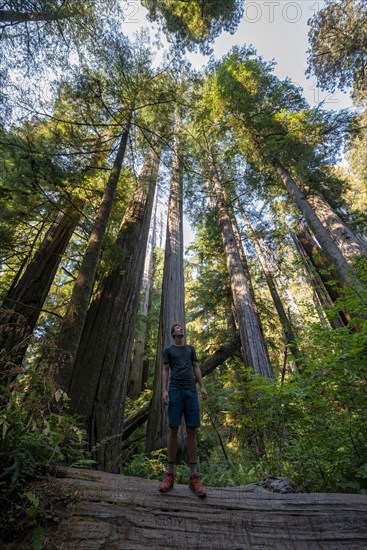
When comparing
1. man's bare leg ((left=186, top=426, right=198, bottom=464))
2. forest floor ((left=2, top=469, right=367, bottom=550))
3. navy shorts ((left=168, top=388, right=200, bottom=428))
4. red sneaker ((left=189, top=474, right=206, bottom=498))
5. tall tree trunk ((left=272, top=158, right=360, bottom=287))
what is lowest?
forest floor ((left=2, top=469, right=367, bottom=550))

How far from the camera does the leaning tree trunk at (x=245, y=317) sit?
6371mm

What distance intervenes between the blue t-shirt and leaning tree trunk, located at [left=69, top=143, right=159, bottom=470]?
3.07 ft

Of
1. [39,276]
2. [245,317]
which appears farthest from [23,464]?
[245,317]

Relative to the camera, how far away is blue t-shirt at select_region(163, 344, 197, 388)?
2.88 metres

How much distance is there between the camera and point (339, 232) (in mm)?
8172

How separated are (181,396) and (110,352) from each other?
6.86 ft

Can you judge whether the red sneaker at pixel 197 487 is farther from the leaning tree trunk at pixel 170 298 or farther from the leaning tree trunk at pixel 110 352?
the leaning tree trunk at pixel 170 298

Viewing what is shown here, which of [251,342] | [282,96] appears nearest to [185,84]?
[282,96]


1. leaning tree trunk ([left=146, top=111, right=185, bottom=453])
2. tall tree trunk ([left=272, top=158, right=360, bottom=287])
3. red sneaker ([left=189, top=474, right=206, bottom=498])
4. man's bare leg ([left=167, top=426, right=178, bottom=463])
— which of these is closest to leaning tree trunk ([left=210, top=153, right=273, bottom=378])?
leaning tree trunk ([left=146, top=111, right=185, bottom=453])

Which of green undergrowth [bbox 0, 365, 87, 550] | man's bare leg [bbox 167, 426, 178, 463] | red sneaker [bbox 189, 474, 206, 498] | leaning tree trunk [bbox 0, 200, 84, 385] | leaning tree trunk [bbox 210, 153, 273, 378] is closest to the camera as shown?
green undergrowth [bbox 0, 365, 87, 550]

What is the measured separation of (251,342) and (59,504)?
5619mm

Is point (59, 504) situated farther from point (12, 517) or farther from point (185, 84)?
point (185, 84)

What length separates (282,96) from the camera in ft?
34.8

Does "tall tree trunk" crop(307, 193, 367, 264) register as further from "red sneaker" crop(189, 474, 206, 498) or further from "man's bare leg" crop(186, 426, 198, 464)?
"red sneaker" crop(189, 474, 206, 498)
